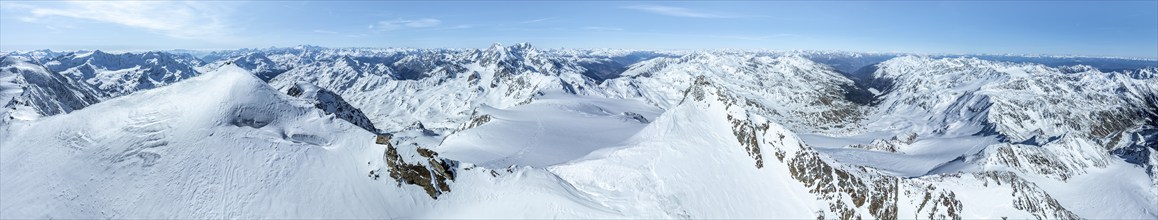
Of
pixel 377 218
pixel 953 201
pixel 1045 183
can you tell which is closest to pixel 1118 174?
pixel 1045 183

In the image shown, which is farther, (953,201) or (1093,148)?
(1093,148)

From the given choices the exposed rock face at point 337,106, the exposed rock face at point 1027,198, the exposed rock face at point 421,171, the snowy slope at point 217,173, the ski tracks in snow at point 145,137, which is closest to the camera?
the snowy slope at point 217,173

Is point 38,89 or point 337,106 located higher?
point 337,106

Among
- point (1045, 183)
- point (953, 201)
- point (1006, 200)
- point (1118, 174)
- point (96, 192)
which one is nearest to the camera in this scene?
point (96, 192)

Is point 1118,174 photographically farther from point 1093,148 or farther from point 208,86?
→ point 208,86

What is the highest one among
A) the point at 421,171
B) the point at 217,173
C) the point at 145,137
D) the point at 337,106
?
A: the point at 145,137

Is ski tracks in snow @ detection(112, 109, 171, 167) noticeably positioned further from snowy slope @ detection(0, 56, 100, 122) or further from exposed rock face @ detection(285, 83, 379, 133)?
snowy slope @ detection(0, 56, 100, 122)

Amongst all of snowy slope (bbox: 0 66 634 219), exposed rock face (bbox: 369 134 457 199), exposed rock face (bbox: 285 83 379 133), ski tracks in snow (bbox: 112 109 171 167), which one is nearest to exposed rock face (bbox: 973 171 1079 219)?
snowy slope (bbox: 0 66 634 219)

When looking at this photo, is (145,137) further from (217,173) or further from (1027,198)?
(1027,198)

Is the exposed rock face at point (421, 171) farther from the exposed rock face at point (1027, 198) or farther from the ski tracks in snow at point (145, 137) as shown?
the exposed rock face at point (1027, 198)

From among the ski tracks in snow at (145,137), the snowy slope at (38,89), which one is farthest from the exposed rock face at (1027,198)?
the snowy slope at (38,89)

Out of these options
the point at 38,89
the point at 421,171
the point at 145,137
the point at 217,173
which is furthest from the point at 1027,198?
the point at 38,89
